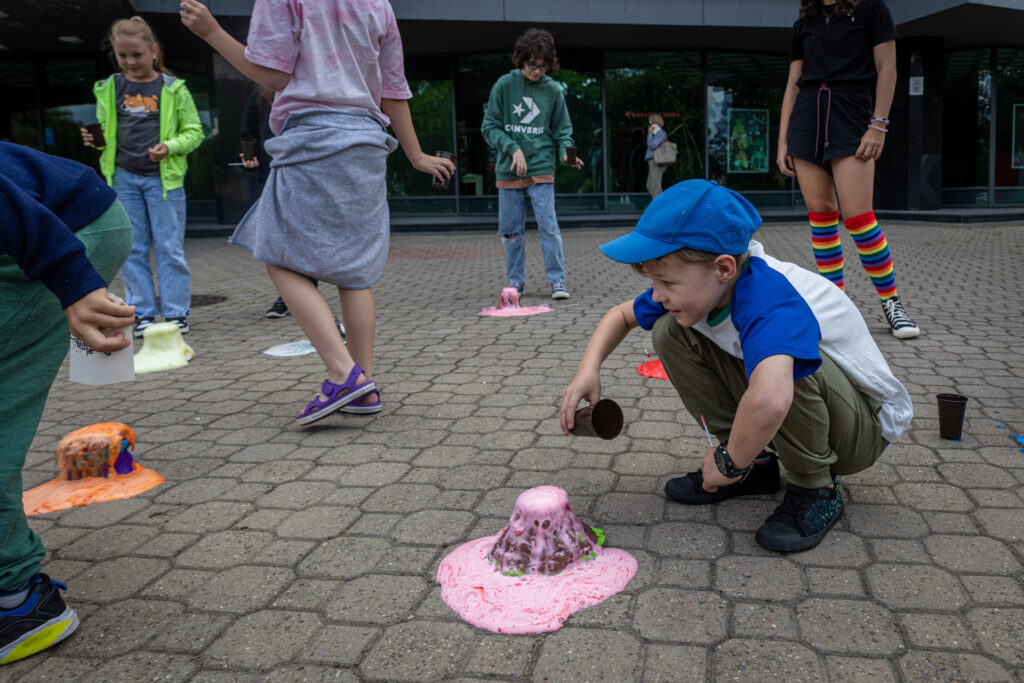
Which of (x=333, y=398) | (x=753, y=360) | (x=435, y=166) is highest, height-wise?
(x=435, y=166)

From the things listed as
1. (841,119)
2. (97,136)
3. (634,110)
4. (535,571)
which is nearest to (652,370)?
(841,119)

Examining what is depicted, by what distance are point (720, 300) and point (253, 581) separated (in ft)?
4.55

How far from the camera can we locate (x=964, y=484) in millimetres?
2713

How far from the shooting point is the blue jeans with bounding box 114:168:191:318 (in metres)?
5.50

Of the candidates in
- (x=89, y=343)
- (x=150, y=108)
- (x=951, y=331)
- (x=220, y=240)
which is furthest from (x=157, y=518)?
(x=220, y=240)

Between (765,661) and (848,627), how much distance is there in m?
0.25

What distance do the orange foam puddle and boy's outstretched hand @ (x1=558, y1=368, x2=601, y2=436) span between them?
59.8 inches

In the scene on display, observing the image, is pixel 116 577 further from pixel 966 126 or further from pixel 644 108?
pixel 966 126

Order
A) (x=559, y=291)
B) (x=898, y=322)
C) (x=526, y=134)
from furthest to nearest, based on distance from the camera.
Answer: (x=559, y=291) → (x=526, y=134) → (x=898, y=322)

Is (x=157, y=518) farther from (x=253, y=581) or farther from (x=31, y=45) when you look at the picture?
(x=31, y=45)

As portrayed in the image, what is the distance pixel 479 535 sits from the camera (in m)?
2.45

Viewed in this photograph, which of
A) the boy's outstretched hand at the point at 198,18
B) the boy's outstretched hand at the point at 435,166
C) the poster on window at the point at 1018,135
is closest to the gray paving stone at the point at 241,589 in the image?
the boy's outstretched hand at the point at 198,18

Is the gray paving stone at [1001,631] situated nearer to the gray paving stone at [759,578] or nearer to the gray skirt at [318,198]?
the gray paving stone at [759,578]

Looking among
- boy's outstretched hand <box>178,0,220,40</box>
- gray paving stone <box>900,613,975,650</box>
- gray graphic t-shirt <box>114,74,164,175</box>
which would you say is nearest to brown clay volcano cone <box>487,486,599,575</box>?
gray paving stone <box>900,613,975,650</box>
